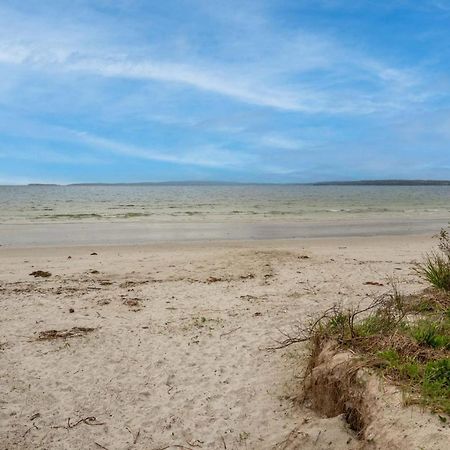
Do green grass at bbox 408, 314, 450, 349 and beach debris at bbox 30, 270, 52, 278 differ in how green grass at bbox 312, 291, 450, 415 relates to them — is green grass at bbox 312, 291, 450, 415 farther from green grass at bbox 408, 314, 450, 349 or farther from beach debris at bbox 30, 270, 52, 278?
beach debris at bbox 30, 270, 52, 278

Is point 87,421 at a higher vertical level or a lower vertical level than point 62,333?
lower

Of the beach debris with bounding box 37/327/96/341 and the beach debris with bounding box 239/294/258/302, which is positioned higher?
the beach debris with bounding box 239/294/258/302

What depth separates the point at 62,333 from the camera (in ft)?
21.7

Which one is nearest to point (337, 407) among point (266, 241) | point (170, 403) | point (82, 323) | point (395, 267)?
point (170, 403)

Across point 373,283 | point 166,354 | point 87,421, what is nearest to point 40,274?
point 166,354

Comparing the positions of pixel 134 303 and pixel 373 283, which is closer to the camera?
pixel 134 303

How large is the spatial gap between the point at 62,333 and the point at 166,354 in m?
1.65

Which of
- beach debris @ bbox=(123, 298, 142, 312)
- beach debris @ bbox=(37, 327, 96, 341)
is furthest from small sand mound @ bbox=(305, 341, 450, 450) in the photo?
beach debris @ bbox=(123, 298, 142, 312)

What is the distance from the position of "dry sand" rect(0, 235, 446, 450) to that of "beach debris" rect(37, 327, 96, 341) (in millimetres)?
79

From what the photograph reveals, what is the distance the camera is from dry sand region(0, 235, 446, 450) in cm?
432

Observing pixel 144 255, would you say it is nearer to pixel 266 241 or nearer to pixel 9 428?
pixel 266 241

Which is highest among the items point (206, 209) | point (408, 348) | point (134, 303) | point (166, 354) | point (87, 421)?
point (206, 209)

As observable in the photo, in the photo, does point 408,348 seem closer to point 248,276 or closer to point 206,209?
point 248,276

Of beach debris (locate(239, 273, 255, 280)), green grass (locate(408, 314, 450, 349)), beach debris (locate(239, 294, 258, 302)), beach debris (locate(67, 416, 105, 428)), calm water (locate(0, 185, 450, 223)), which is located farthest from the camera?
calm water (locate(0, 185, 450, 223))
